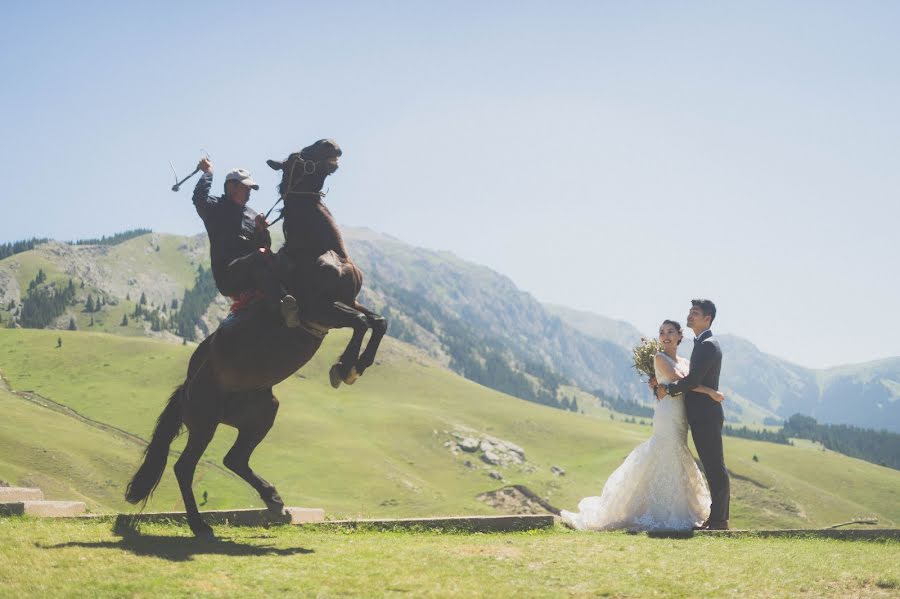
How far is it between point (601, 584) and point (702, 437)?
5.71m

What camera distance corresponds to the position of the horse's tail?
38.0 feet

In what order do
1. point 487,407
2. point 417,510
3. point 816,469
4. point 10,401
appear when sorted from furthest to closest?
point 487,407 → point 816,469 → point 10,401 → point 417,510

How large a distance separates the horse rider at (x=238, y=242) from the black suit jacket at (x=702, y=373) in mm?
6480

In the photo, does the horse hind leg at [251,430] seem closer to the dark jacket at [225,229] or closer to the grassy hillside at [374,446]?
the dark jacket at [225,229]

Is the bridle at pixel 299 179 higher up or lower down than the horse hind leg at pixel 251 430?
higher up

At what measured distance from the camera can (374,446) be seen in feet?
442

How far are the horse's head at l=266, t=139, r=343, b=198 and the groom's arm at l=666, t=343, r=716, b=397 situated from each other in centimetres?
646

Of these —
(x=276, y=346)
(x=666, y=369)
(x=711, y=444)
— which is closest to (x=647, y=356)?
(x=666, y=369)

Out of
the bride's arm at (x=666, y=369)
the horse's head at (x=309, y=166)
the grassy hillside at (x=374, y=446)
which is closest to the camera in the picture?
the horse's head at (x=309, y=166)

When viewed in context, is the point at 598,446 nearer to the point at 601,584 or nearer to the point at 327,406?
the point at 327,406

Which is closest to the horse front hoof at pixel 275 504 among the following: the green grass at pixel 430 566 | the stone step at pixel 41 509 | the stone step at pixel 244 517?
the stone step at pixel 244 517

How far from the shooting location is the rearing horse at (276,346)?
404 inches

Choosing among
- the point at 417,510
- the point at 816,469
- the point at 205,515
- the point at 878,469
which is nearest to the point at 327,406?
the point at 417,510

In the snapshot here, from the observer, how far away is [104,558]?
870 centimetres
